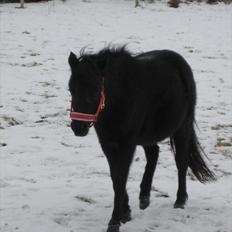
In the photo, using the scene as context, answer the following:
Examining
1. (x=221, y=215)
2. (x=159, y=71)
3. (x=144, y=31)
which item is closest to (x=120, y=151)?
(x=159, y=71)

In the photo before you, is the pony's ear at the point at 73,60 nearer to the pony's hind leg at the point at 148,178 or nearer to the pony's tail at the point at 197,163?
the pony's hind leg at the point at 148,178

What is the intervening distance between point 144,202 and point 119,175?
2.37 feet

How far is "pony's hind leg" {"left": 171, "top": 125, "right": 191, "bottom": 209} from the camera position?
13.8 feet

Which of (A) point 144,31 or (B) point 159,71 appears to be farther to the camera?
(A) point 144,31

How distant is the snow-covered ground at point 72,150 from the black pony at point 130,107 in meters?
→ 0.33

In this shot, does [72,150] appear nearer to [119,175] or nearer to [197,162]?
[197,162]

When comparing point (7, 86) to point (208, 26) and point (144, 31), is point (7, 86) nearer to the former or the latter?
point (144, 31)

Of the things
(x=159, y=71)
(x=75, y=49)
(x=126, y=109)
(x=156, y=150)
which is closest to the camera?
(x=126, y=109)

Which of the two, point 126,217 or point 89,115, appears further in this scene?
point 126,217

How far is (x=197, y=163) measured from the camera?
14.6 feet

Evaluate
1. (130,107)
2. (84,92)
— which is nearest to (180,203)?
(130,107)

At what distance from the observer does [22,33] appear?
13.9m

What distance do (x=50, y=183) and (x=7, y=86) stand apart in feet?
14.1

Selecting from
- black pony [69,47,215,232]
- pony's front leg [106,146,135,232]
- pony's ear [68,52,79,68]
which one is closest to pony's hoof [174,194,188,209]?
black pony [69,47,215,232]
